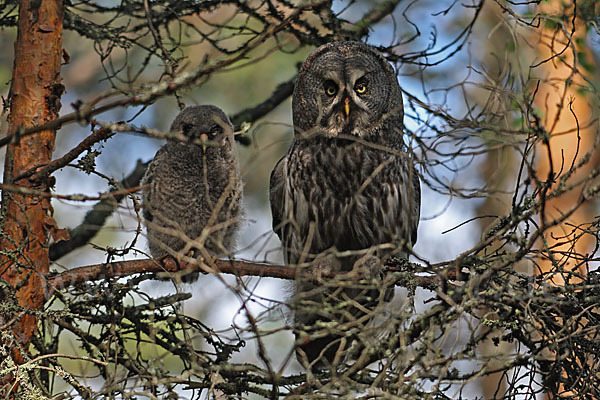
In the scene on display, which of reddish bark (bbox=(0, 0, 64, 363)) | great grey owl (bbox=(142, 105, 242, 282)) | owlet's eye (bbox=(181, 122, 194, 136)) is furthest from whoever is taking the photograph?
owlet's eye (bbox=(181, 122, 194, 136))

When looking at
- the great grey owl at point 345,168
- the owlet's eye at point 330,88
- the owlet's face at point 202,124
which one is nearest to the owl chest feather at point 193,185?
the owlet's face at point 202,124

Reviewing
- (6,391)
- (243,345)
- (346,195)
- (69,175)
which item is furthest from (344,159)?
(69,175)

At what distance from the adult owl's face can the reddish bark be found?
59.5 inches

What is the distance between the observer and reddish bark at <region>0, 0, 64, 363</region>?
2.65 m

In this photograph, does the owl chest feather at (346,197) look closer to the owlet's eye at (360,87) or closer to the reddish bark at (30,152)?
the owlet's eye at (360,87)

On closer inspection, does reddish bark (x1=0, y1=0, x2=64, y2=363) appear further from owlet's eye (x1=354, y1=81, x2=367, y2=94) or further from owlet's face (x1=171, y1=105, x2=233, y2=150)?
owlet's eye (x1=354, y1=81, x2=367, y2=94)

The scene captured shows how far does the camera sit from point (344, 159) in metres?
3.79

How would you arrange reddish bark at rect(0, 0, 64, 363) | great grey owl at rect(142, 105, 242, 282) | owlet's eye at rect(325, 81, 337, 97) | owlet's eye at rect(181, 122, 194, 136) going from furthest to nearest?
owlet's eye at rect(325, 81, 337, 97) → owlet's eye at rect(181, 122, 194, 136) → great grey owl at rect(142, 105, 242, 282) → reddish bark at rect(0, 0, 64, 363)

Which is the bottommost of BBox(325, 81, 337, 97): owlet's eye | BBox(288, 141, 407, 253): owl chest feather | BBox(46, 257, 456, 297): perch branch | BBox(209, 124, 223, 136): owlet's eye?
BBox(46, 257, 456, 297): perch branch

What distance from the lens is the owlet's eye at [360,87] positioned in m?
4.06

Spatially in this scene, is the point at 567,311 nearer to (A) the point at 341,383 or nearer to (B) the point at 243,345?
(A) the point at 341,383

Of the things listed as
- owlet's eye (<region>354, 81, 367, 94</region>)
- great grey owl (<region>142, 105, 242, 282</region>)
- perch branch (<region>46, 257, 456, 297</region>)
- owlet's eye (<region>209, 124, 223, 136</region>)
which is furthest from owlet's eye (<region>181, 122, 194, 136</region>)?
perch branch (<region>46, 257, 456, 297</region>)

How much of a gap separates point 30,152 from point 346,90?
187 cm

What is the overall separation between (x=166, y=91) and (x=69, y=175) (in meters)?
6.45
